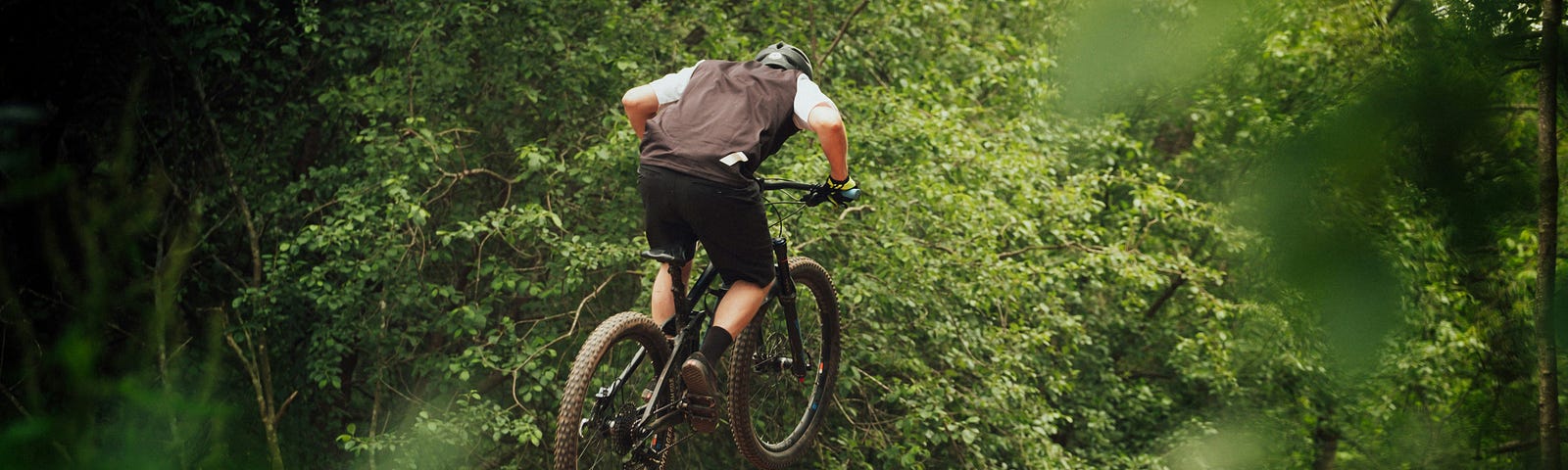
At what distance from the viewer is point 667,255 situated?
280cm

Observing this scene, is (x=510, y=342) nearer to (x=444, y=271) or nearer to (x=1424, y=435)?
(x=444, y=271)

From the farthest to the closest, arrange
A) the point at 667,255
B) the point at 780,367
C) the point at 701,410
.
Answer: the point at 780,367 → the point at 701,410 → the point at 667,255

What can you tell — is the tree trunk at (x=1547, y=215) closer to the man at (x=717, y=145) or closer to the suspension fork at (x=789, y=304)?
the man at (x=717, y=145)

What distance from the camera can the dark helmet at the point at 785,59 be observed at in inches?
113

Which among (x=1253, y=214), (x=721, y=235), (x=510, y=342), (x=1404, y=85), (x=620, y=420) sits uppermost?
(x=1404, y=85)

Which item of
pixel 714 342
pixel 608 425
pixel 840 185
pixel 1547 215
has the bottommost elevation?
pixel 608 425

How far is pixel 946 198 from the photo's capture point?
5410 mm

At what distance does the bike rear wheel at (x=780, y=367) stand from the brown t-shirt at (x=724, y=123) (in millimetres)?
688

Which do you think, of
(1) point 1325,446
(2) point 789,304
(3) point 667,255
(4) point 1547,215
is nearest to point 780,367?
(2) point 789,304

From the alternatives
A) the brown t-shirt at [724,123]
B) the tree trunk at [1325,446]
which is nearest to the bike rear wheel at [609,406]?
the brown t-shirt at [724,123]

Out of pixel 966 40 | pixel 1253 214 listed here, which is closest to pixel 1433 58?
pixel 1253 214

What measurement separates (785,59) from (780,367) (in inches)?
40.2

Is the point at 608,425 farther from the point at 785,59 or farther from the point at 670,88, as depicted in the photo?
the point at 785,59

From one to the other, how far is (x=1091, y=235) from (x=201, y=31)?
448cm
